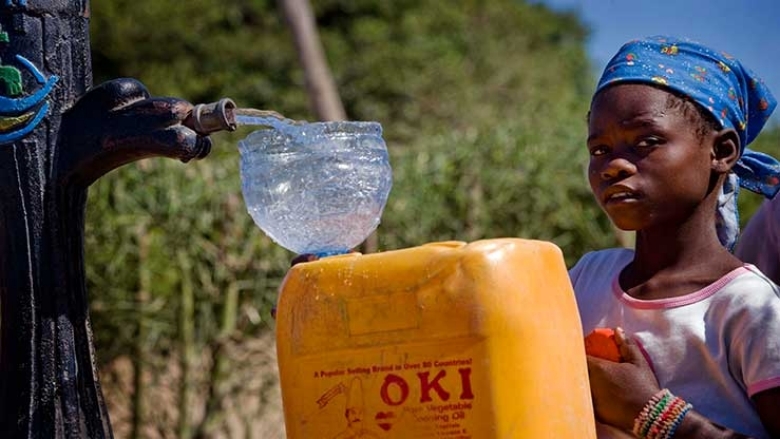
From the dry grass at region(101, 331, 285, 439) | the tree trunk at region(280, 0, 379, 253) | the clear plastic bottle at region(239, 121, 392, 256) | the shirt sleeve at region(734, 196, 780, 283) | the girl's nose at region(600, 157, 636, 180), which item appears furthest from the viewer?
the tree trunk at region(280, 0, 379, 253)

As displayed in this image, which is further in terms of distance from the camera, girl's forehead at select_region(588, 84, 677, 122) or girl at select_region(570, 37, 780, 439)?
girl's forehead at select_region(588, 84, 677, 122)

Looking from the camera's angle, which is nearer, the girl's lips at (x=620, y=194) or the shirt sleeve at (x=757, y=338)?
the shirt sleeve at (x=757, y=338)

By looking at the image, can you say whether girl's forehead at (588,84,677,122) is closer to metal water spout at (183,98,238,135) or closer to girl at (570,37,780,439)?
girl at (570,37,780,439)

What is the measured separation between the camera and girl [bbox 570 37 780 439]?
2123 millimetres

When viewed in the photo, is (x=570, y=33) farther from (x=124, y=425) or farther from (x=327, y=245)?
(x=327, y=245)

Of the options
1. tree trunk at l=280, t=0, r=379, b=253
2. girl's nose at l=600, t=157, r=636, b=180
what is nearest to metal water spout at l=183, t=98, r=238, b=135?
girl's nose at l=600, t=157, r=636, b=180

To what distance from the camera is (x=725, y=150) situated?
2324mm

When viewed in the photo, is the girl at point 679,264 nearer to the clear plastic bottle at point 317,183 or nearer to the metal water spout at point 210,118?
the clear plastic bottle at point 317,183

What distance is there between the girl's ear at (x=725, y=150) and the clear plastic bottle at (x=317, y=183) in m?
0.68

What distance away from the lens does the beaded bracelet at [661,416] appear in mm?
2113

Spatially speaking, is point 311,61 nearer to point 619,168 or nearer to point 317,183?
point 317,183

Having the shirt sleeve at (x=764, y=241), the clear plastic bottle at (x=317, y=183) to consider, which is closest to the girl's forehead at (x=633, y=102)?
the clear plastic bottle at (x=317, y=183)

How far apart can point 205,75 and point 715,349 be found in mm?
11774

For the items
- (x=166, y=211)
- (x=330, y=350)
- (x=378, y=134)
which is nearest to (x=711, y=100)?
(x=378, y=134)
